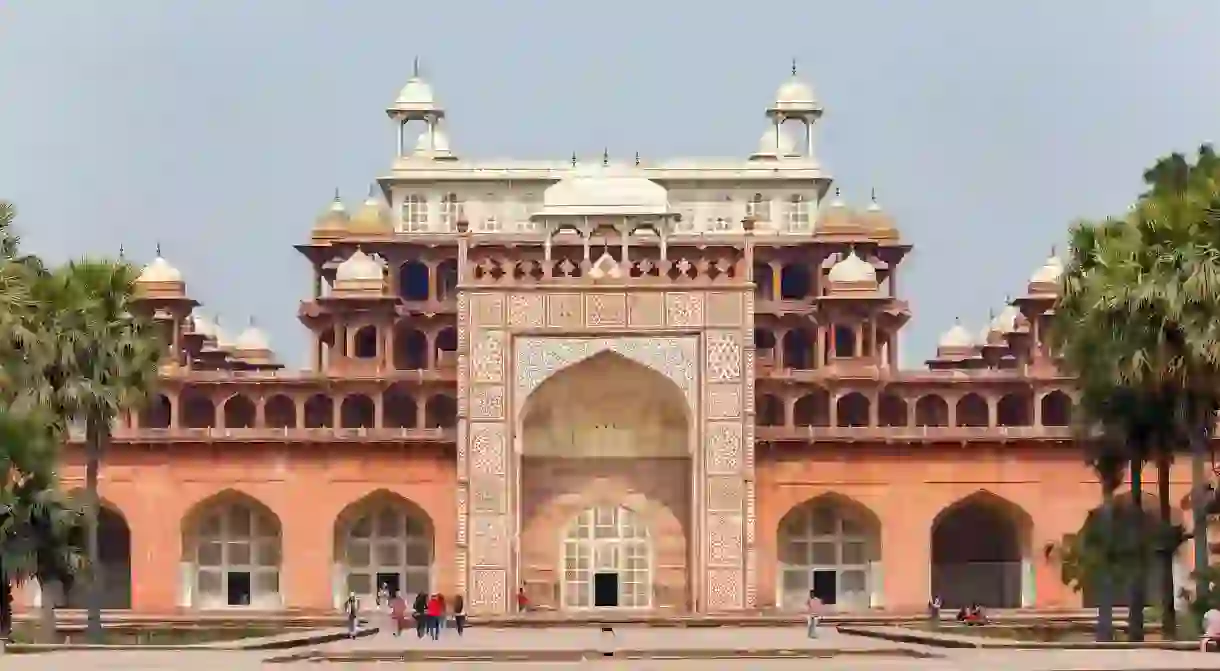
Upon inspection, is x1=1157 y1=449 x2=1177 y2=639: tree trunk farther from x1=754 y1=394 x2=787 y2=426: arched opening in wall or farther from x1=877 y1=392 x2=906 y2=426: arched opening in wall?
x1=754 y1=394 x2=787 y2=426: arched opening in wall

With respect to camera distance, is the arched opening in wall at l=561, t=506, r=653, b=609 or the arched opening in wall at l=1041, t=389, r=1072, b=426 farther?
the arched opening in wall at l=1041, t=389, r=1072, b=426

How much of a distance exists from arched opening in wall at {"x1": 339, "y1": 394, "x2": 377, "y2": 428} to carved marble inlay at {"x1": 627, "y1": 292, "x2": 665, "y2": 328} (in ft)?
24.3

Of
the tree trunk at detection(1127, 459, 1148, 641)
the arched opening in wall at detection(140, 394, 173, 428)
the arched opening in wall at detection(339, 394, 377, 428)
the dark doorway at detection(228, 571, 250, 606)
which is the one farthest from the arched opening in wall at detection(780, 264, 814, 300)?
the tree trunk at detection(1127, 459, 1148, 641)

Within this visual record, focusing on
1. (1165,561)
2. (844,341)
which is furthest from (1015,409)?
(1165,561)

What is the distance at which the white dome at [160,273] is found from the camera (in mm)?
61281

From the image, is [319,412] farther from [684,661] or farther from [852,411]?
[684,661]

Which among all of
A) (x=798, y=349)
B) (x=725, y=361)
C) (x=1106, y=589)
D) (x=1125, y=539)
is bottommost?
(x=1106, y=589)

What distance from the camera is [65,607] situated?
5769 centimetres

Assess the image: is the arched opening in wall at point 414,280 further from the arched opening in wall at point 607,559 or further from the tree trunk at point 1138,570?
the tree trunk at point 1138,570

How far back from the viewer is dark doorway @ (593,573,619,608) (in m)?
56.9

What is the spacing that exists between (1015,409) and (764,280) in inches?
276

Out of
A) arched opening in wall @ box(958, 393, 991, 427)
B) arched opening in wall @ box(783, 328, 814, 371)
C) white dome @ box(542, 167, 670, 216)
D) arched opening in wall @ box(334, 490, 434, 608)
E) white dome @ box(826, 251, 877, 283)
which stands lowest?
arched opening in wall @ box(334, 490, 434, 608)

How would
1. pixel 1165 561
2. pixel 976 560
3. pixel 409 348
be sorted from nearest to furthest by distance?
pixel 1165 561
pixel 976 560
pixel 409 348

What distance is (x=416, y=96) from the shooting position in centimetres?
6775
